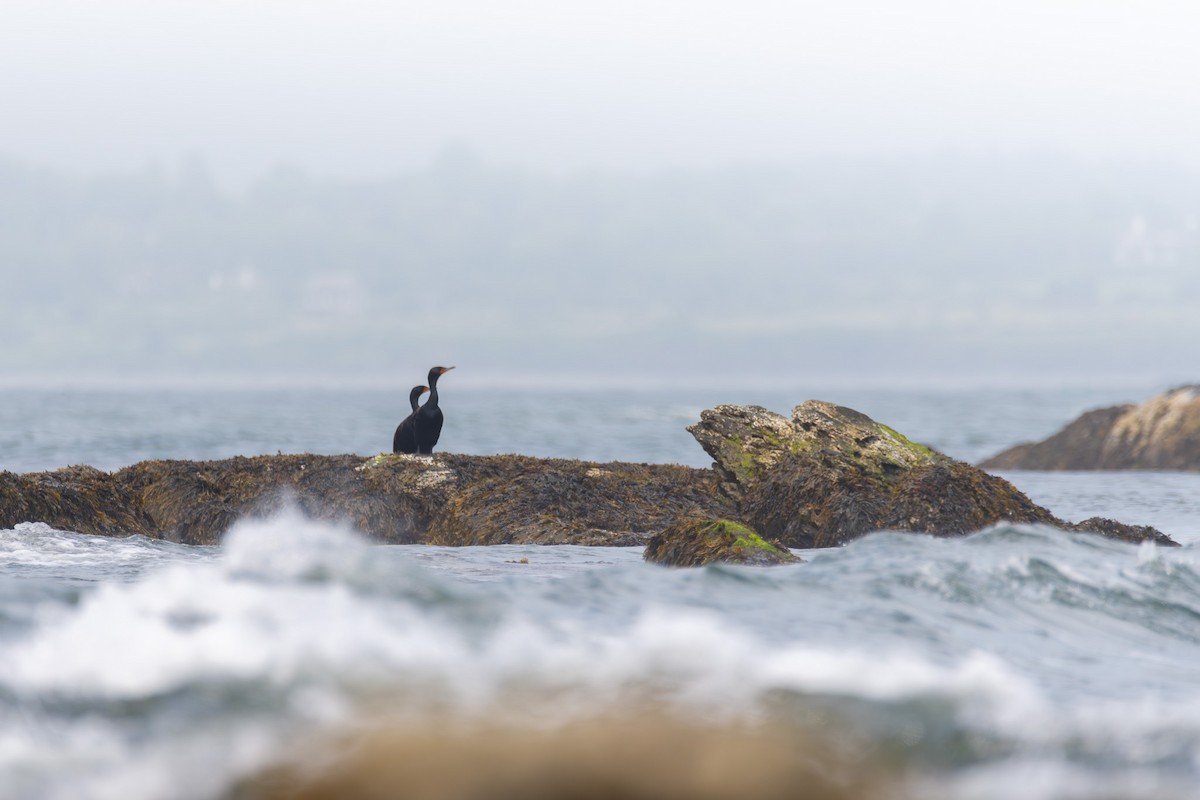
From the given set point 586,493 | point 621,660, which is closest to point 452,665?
point 621,660

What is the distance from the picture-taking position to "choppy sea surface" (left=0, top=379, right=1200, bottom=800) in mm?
5992

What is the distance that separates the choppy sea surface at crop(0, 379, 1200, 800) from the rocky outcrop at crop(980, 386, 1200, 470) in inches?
786

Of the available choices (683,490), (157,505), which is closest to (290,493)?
(157,505)

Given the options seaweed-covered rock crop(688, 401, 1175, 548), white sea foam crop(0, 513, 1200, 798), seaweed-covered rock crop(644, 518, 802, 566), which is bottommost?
white sea foam crop(0, 513, 1200, 798)

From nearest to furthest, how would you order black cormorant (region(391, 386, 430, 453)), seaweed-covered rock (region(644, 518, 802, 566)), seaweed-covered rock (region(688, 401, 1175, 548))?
seaweed-covered rock (region(644, 518, 802, 566))
seaweed-covered rock (region(688, 401, 1175, 548))
black cormorant (region(391, 386, 430, 453))

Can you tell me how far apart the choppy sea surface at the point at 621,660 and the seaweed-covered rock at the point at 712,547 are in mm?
701

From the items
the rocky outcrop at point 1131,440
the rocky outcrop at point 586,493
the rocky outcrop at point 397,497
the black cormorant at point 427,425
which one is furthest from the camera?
the rocky outcrop at point 1131,440

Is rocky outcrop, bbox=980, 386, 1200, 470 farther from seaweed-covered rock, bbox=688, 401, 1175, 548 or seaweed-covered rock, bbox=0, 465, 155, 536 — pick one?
seaweed-covered rock, bbox=0, 465, 155, 536

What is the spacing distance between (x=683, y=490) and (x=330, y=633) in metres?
10.1

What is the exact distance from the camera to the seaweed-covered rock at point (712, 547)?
1055cm

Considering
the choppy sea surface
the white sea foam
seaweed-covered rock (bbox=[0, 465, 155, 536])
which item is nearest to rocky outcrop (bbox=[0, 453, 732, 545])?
seaweed-covered rock (bbox=[0, 465, 155, 536])

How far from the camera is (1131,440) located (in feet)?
97.7

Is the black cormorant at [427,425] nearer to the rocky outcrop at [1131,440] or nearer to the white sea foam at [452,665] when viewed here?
the white sea foam at [452,665]

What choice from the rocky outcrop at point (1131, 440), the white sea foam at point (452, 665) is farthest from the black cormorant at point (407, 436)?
the rocky outcrop at point (1131, 440)
